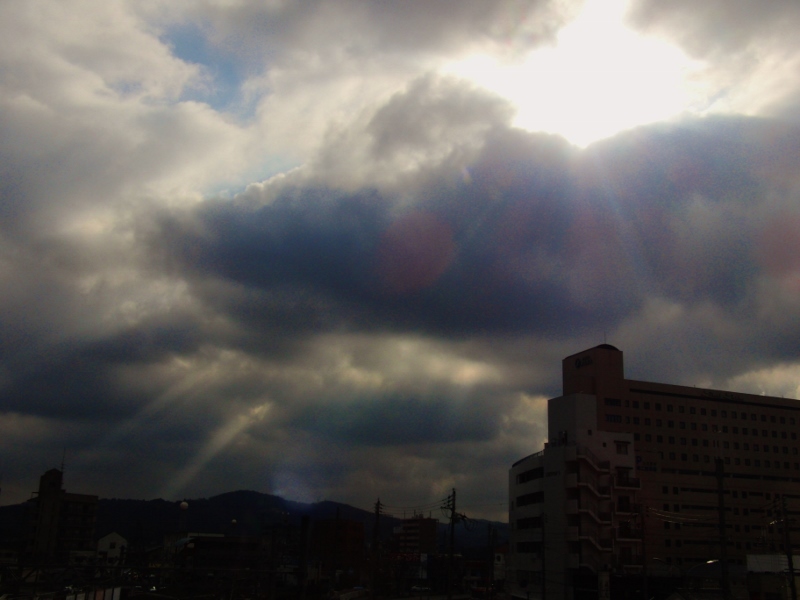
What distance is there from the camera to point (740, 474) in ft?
382

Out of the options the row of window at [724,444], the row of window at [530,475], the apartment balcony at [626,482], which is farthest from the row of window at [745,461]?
the row of window at [530,475]

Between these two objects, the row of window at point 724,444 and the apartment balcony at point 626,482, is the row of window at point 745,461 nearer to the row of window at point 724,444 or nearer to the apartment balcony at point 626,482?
the row of window at point 724,444

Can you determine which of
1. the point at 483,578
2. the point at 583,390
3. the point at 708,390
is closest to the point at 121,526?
the point at 483,578

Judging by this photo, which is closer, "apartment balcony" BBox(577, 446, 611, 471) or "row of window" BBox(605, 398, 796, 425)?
"apartment balcony" BBox(577, 446, 611, 471)

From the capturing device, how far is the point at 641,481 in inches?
4104

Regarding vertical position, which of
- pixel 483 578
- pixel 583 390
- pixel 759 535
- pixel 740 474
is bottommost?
pixel 483 578

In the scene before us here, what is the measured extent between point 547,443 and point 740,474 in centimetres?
4119

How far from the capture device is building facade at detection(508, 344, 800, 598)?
8462 cm

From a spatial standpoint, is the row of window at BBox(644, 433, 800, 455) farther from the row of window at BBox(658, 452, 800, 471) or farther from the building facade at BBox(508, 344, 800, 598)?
the row of window at BBox(658, 452, 800, 471)

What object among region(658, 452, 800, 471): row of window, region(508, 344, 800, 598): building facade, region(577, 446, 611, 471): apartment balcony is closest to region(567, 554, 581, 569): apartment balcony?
region(508, 344, 800, 598): building facade

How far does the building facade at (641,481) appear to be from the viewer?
84.6 m

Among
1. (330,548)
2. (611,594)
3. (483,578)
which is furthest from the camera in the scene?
(483,578)

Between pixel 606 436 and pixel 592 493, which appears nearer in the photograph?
pixel 592 493

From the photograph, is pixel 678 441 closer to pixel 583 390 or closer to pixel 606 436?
pixel 583 390
